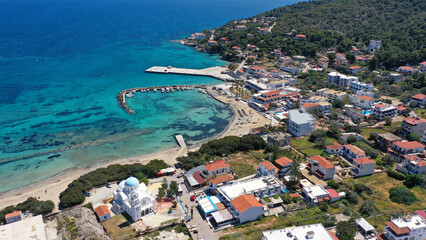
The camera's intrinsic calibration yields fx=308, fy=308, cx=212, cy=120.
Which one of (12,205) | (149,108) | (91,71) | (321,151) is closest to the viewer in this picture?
(12,205)

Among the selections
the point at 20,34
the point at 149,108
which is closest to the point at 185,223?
the point at 149,108

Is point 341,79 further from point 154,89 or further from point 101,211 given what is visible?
point 101,211

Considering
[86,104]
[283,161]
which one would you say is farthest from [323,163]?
[86,104]

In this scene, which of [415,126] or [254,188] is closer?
[254,188]

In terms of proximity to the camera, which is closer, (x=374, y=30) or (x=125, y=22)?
(x=374, y=30)

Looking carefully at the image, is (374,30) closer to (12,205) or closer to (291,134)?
(291,134)

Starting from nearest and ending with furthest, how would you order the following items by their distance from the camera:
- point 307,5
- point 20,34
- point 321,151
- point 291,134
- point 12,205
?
point 12,205, point 321,151, point 291,134, point 20,34, point 307,5

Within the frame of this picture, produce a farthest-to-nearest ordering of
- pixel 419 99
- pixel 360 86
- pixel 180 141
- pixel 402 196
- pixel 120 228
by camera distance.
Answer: pixel 360 86 → pixel 419 99 → pixel 180 141 → pixel 402 196 → pixel 120 228

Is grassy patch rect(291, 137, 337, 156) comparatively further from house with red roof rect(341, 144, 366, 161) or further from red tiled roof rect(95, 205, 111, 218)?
red tiled roof rect(95, 205, 111, 218)
